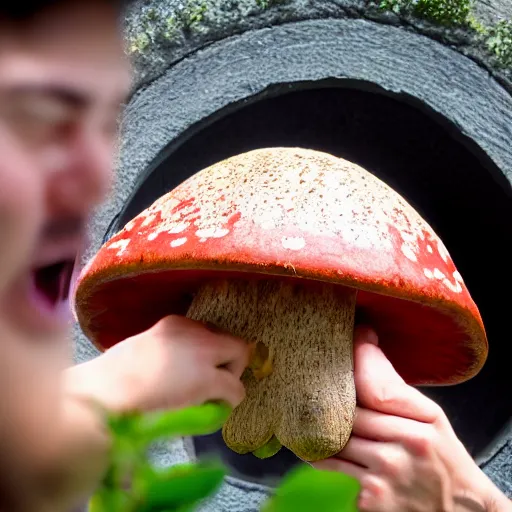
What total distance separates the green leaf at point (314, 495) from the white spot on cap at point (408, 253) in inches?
18.0

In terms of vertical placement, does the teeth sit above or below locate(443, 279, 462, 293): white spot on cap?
below

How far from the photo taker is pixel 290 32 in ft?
3.45

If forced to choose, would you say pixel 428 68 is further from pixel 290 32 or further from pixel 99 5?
pixel 99 5

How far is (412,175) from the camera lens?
4.13ft

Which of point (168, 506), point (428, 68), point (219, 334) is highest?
point (428, 68)

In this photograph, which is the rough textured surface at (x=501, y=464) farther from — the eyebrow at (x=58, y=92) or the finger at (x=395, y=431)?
the eyebrow at (x=58, y=92)

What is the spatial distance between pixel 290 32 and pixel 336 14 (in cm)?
8

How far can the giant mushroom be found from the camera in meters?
0.53

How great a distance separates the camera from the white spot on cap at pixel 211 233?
54 centimetres

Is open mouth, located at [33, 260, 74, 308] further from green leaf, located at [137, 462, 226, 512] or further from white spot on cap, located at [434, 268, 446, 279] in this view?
white spot on cap, located at [434, 268, 446, 279]

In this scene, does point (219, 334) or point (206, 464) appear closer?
point (206, 464)

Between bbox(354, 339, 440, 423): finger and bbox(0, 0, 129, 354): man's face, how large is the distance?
0.52 m

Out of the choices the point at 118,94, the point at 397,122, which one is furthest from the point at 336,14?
the point at 118,94

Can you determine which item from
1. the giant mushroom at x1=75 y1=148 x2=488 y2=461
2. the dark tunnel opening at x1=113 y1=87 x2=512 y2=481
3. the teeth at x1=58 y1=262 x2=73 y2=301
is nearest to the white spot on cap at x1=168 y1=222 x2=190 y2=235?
the giant mushroom at x1=75 y1=148 x2=488 y2=461
